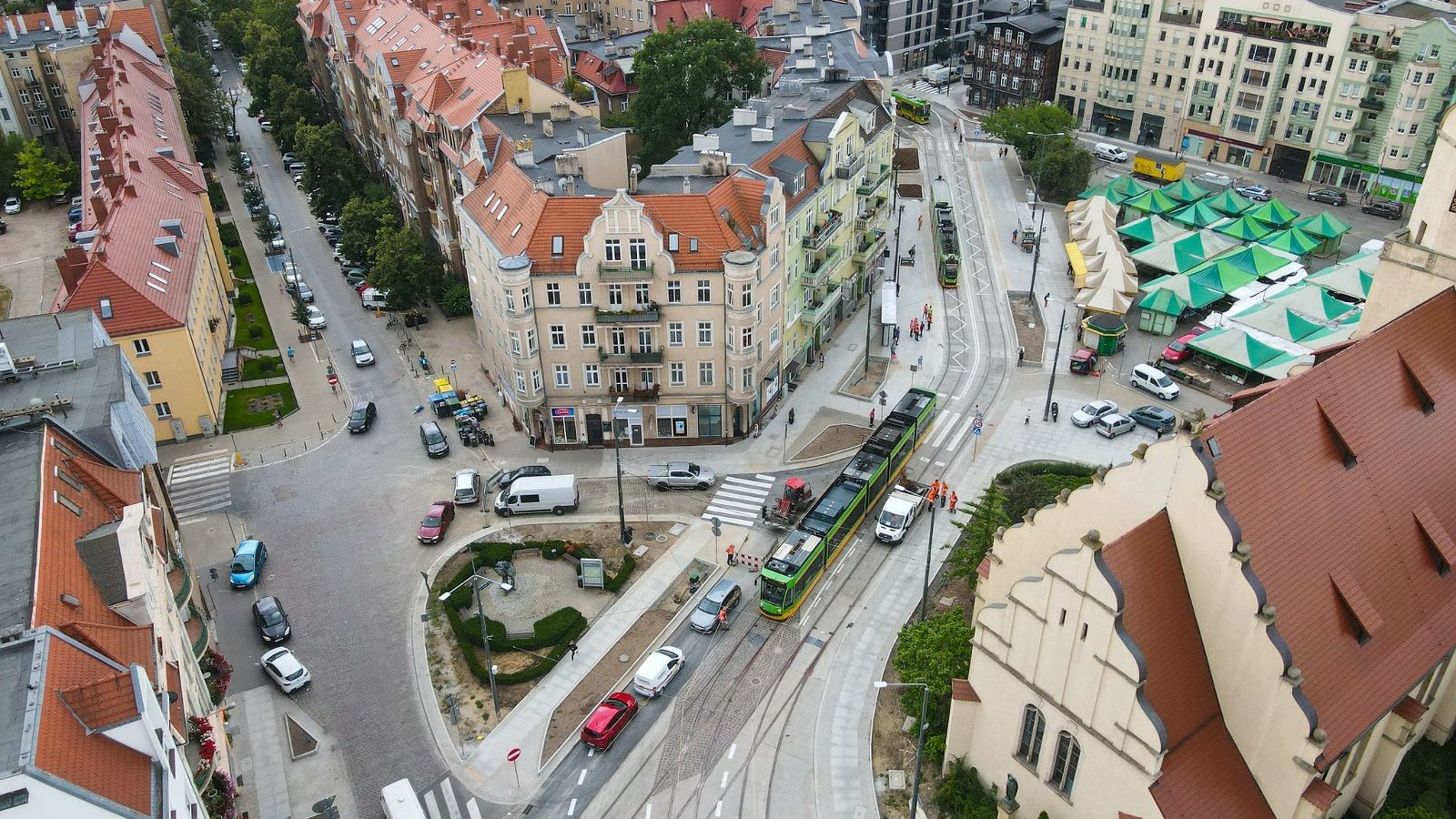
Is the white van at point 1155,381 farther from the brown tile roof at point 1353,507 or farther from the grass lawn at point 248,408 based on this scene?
the grass lawn at point 248,408

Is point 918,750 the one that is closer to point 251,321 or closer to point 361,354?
point 361,354

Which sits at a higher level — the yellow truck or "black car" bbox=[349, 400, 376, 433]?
the yellow truck

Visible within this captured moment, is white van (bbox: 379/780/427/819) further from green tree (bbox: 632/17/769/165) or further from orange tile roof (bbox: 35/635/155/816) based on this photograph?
green tree (bbox: 632/17/769/165)

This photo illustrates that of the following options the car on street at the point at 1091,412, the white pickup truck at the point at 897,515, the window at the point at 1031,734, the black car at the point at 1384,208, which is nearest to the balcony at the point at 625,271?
the white pickup truck at the point at 897,515

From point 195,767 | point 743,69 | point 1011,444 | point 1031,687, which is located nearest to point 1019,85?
point 743,69

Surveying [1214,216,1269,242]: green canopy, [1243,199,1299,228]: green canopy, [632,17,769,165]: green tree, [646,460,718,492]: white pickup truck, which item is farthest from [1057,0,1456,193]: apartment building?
[646,460,718,492]: white pickup truck
